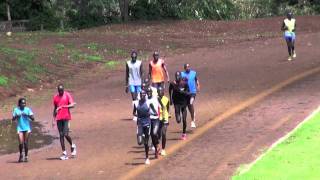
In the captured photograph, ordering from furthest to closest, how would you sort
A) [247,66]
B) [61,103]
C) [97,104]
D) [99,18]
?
[99,18], [247,66], [97,104], [61,103]

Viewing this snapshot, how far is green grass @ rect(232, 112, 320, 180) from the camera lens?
38.2ft

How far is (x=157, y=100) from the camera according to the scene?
14.7 meters

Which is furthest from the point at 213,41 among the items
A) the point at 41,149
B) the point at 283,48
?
the point at 41,149

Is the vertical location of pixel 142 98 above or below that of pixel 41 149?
above

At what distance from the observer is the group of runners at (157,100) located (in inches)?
567

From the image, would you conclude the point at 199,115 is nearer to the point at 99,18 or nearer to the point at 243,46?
the point at 243,46


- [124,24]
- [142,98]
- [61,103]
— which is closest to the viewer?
[142,98]

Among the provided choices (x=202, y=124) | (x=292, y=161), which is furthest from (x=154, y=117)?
(x=202, y=124)

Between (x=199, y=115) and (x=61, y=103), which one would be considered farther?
(x=199, y=115)

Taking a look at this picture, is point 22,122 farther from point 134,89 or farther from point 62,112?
point 134,89

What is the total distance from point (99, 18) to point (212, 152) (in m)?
35.9

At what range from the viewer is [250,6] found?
183 ft

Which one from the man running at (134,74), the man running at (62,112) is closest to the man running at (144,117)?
the man running at (62,112)

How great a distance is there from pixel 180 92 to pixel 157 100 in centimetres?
194
